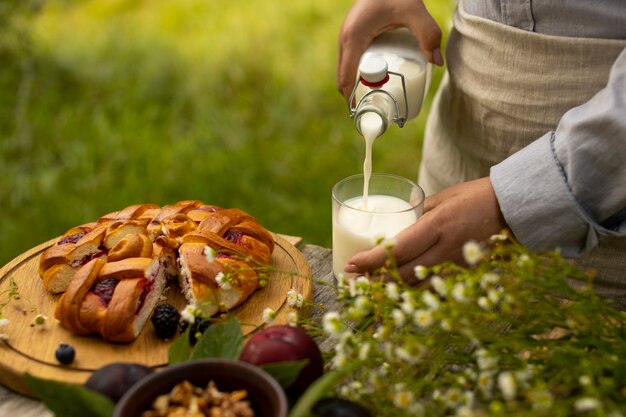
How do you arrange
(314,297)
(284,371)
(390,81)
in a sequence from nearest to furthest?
(284,371), (314,297), (390,81)

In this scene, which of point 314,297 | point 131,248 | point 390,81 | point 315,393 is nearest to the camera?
point 315,393

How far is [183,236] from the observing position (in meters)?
1.74

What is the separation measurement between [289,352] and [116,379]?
0.27 meters

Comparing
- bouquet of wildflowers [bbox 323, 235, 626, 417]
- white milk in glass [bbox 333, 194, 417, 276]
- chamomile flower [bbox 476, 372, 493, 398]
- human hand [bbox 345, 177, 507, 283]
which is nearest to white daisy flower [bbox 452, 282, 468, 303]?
bouquet of wildflowers [bbox 323, 235, 626, 417]

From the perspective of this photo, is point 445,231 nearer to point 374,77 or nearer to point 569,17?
point 374,77

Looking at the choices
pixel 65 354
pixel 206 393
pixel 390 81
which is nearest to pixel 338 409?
pixel 206 393

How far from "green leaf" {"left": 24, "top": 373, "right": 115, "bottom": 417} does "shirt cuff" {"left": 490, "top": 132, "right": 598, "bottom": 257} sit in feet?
2.86

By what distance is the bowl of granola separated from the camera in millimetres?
1103

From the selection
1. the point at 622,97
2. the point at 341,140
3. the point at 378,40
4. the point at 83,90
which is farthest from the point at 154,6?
the point at 622,97

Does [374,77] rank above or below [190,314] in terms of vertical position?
above

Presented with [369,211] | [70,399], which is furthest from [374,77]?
[70,399]

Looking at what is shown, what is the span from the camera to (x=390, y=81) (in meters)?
1.90

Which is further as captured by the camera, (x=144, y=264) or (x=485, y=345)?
(x=144, y=264)

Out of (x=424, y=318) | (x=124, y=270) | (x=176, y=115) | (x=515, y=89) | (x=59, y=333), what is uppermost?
(x=515, y=89)
